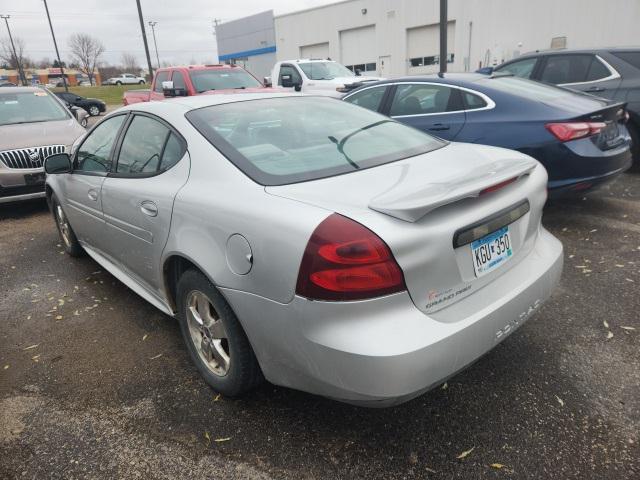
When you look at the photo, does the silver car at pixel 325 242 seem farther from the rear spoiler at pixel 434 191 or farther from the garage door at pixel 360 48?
the garage door at pixel 360 48

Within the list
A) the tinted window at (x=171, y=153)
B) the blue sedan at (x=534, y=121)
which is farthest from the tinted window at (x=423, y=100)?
the tinted window at (x=171, y=153)

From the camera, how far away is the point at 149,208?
257cm

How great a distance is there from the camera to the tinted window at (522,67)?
7020 millimetres

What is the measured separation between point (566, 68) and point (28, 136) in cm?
756

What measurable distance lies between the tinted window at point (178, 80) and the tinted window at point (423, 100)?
213 inches

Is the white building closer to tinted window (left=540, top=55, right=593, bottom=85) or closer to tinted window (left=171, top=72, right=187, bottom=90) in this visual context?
tinted window (left=540, top=55, right=593, bottom=85)

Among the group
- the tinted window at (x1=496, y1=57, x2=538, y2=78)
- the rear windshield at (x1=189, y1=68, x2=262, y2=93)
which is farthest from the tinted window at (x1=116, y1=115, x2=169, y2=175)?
the rear windshield at (x1=189, y1=68, x2=262, y2=93)

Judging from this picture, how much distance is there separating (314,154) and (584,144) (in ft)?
9.94

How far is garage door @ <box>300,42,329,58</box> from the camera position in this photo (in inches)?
1284

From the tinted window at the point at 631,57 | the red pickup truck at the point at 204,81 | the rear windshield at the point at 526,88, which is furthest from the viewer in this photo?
the red pickup truck at the point at 204,81

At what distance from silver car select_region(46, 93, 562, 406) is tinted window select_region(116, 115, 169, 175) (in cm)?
1

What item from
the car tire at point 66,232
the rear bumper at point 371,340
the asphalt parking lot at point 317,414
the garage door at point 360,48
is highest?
the garage door at point 360,48

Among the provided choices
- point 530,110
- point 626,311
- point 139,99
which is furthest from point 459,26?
point 626,311

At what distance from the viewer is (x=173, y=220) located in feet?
7.75
